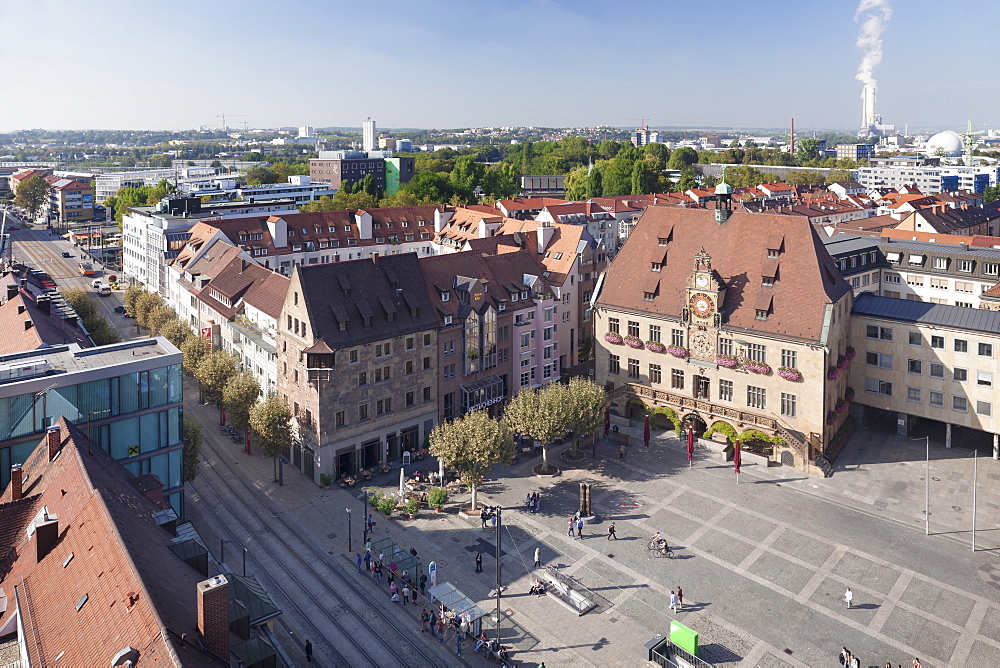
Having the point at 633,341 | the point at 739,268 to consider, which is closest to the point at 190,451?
the point at 633,341

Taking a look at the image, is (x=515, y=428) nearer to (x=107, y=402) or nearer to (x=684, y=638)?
(x=684, y=638)

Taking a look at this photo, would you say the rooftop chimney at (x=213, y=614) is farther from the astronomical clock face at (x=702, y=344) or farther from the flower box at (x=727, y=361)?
the astronomical clock face at (x=702, y=344)

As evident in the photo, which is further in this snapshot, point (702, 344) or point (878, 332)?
point (702, 344)

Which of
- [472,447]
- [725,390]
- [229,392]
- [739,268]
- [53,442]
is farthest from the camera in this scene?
[739,268]

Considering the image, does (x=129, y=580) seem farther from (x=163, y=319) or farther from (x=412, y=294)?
(x=163, y=319)

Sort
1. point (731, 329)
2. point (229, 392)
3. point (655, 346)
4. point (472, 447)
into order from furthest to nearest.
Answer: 1. point (655, 346)
2. point (731, 329)
3. point (229, 392)
4. point (472, 447)

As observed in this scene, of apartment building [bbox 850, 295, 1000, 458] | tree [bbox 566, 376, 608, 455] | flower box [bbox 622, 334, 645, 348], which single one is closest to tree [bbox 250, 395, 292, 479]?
tree [bbox 566, 376, 608, 455]
